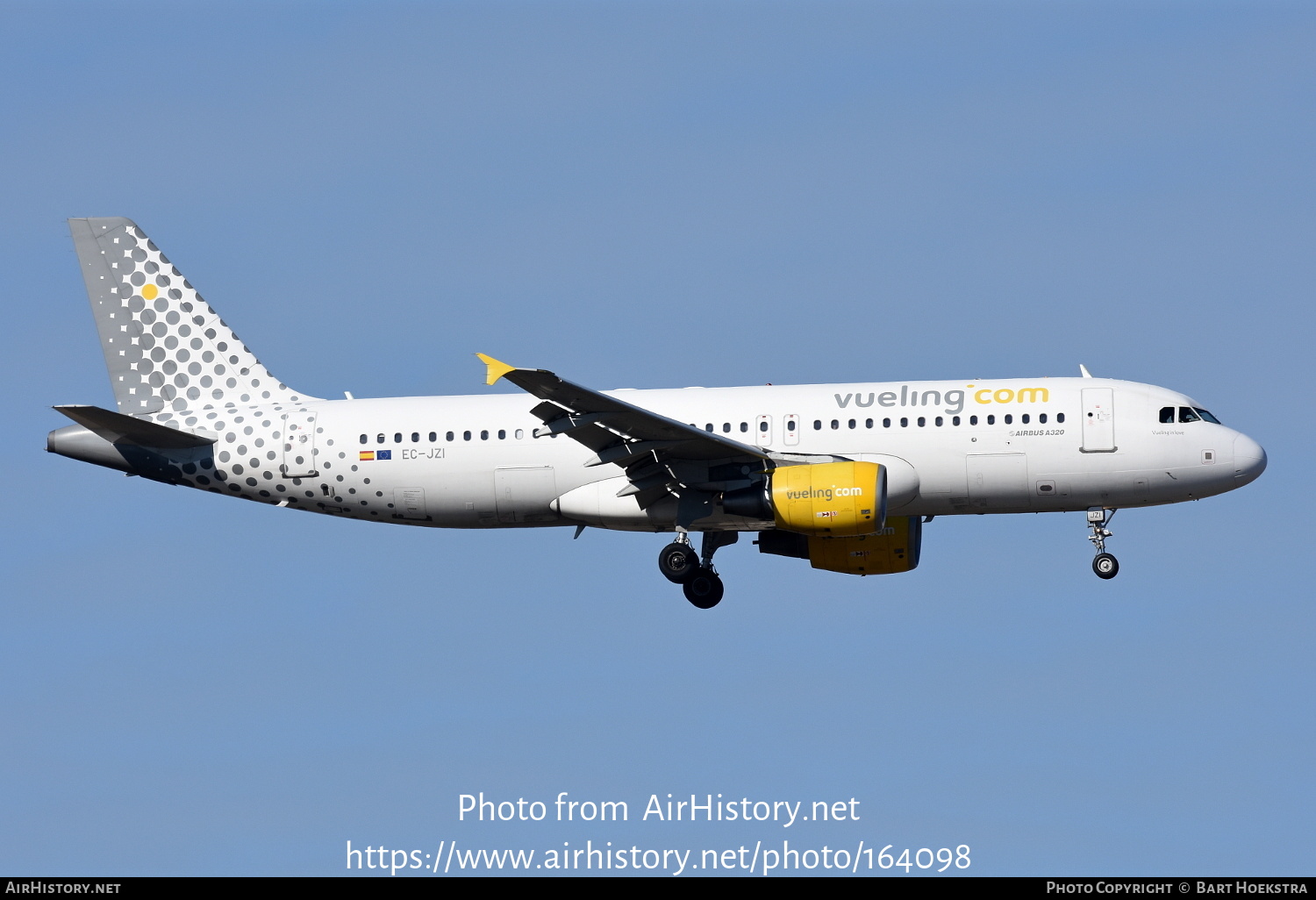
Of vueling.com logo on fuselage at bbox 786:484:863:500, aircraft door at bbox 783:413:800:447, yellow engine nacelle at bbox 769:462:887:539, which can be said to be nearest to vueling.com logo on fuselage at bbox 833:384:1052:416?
aircraft door at bbox 783:413:800:447

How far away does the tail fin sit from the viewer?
1758 inches

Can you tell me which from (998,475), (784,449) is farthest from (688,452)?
(998,475)

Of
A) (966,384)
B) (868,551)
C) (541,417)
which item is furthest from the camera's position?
(868,551)

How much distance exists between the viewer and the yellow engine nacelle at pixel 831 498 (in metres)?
39.0

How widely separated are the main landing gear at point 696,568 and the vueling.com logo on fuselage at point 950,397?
466cm

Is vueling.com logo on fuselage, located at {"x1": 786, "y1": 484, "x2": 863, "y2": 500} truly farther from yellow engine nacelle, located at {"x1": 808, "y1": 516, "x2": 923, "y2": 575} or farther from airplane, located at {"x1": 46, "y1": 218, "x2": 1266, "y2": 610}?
yellow engine nacelle, located at {"x1": 808, "y1": 516, "x2": 923, "y2": 575}

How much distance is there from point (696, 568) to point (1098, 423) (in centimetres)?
978

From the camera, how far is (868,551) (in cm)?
4412

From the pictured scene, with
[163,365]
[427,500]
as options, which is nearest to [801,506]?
[427,500]

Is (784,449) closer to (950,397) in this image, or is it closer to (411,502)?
(950,397)

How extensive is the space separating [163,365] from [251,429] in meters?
3.30

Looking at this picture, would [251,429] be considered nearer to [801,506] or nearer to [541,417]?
[541,417]

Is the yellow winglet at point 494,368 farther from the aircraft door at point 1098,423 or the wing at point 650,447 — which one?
the aircraft door at point 1098,423

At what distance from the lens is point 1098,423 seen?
133 feet
